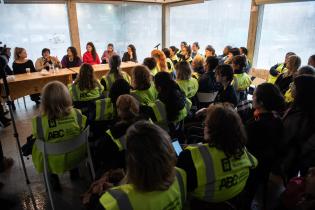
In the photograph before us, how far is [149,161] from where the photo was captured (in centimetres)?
92

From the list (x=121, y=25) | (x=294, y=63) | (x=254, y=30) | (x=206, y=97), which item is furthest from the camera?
(x=121, y=25)

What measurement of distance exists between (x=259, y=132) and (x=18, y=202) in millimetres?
2263

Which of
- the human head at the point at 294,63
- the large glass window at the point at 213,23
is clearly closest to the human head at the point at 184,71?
the human head at the point at 294,63

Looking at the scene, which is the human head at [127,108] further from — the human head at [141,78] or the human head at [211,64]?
the human head at [211,64]

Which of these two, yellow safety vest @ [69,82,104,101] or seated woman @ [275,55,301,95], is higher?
seated woman @ [275,55,301,95]

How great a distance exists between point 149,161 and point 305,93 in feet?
5.09

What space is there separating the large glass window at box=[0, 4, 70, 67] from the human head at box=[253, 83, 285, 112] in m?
6.30

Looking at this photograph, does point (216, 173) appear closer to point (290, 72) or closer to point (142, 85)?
point (142, 85)

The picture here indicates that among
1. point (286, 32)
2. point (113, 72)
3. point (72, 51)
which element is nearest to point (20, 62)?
point (72, 51)

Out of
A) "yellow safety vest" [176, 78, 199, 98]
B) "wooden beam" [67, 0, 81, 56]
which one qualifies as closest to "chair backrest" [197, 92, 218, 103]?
"yellow safety vest" [176, 78, 199, 98]

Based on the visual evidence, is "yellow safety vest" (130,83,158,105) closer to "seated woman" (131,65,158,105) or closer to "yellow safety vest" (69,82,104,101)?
"seated woman" (131,65,158,105)

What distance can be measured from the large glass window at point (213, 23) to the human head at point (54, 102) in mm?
5392

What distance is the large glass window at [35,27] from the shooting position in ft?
19.4

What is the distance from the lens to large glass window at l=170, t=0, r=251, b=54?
6.14 m
